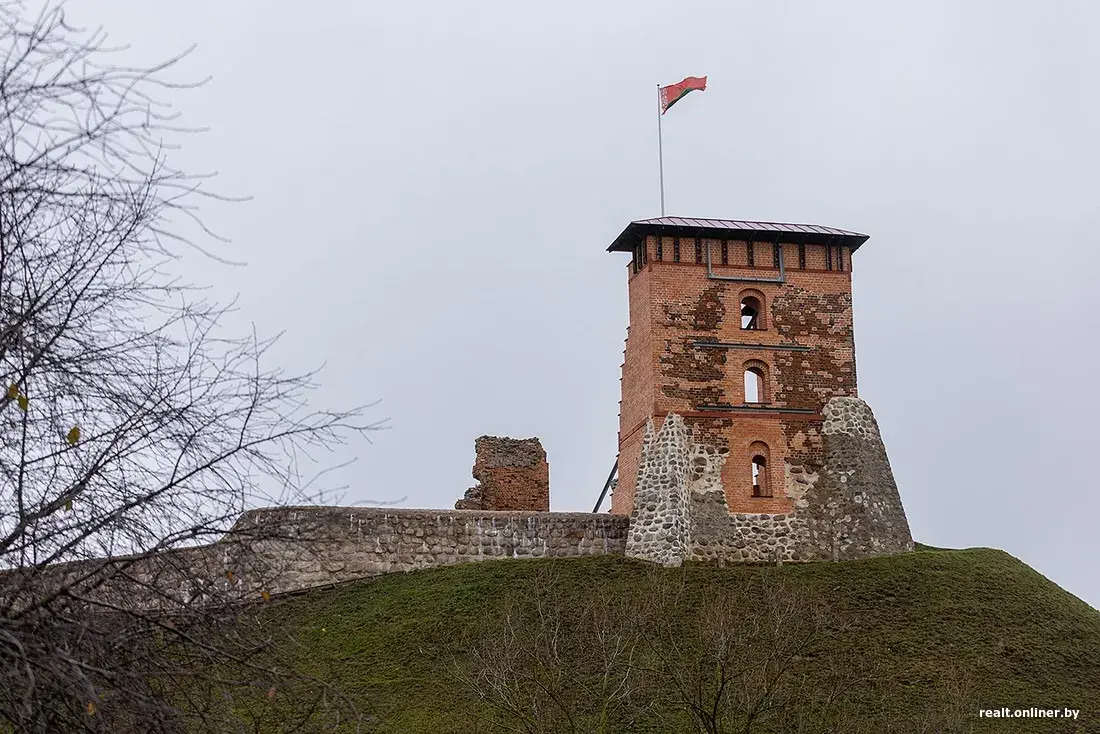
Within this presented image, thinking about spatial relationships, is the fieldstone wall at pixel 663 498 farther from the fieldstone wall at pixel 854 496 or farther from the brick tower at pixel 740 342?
the fieldstone wall at pixel 854 496

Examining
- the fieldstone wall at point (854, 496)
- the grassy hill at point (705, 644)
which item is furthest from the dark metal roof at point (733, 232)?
the grassy hill at point (705, 644)

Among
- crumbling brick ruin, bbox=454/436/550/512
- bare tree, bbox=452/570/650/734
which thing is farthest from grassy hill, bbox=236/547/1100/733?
crumbling brick ruin, bbox=454/436/550/512

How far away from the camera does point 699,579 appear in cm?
2762

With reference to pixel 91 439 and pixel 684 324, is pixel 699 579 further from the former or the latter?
pixel 91 439

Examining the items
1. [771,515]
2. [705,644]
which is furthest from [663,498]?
Result: [705,644]

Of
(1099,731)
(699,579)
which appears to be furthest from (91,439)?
(699,579)

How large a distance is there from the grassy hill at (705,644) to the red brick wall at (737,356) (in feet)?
9.38

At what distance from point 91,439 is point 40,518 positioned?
406 millimetres

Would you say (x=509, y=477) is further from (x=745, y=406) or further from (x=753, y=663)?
(x=753, y=663)

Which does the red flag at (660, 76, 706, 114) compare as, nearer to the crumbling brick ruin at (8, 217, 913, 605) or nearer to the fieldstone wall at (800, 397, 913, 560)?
the crumbling brick ruin at (8, 217, 913, 605)

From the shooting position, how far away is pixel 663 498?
29.1 metres

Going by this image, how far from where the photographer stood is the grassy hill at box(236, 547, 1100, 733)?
2103 centimetres

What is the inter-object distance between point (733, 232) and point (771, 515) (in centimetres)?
586

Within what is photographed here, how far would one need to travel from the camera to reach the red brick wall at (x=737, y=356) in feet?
98.7
